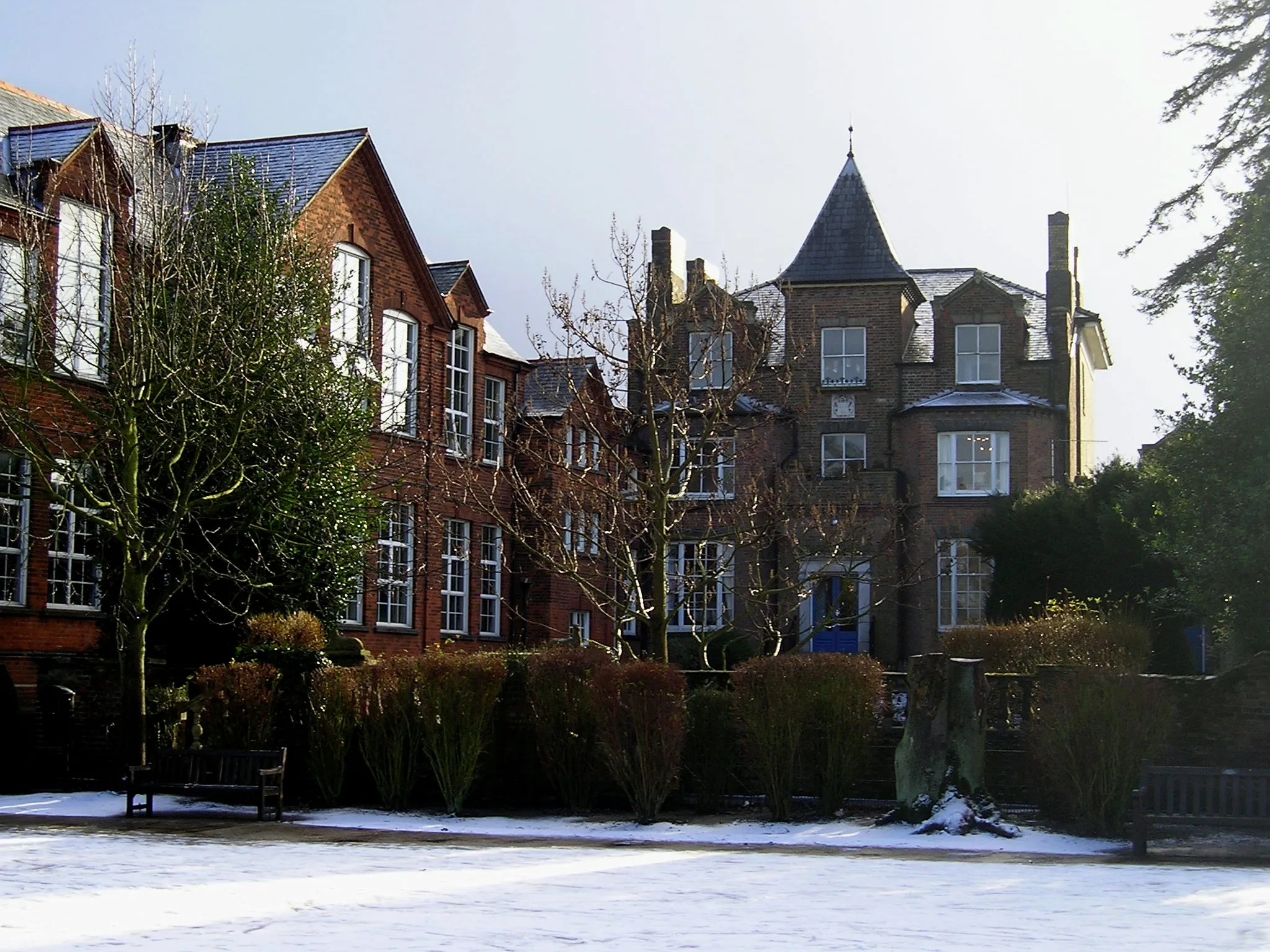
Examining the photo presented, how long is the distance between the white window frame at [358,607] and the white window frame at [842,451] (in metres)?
17.1

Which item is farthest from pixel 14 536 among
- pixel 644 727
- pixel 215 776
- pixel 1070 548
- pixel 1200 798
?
pixel 1070 548

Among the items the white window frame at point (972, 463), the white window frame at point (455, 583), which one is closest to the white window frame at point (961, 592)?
the white window frame at point (972, 463)

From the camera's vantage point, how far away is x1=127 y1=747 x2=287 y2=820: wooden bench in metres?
16.2

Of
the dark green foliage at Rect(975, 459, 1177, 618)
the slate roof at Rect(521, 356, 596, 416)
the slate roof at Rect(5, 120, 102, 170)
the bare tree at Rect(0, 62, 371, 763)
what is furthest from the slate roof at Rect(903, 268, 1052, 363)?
the slate roof at Rect(5, 120, 102, 170)

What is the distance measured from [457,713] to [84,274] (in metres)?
10.7

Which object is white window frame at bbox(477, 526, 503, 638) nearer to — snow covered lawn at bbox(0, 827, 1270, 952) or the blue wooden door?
the blue wooden door

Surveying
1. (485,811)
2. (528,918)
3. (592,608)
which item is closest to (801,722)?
(485,811)

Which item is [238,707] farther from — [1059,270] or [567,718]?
[1059,270]

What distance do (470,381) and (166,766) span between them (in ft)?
56.3

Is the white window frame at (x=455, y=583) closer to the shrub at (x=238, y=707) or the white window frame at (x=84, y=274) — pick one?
the white window frame at (x=84, y=274)

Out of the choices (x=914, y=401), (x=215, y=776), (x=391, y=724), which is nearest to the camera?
(x=215, y=776)

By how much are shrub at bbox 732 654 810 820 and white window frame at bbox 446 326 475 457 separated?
16643 mm

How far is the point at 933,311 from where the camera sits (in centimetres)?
4422

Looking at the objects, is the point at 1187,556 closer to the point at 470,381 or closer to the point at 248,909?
the point at 248,909
